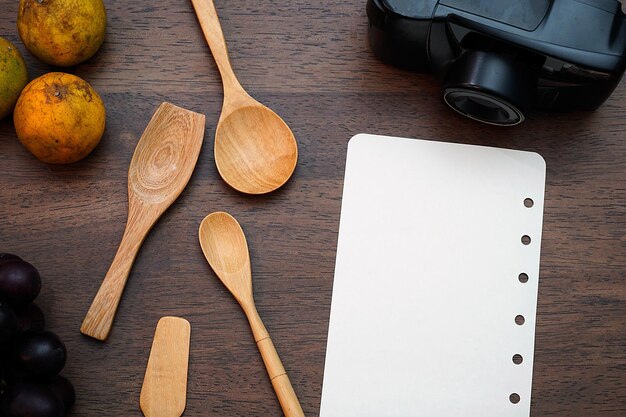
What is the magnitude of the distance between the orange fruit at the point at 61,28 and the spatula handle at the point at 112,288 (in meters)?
0.18

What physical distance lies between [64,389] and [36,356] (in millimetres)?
54

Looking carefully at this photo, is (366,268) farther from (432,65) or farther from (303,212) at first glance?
(432,65)

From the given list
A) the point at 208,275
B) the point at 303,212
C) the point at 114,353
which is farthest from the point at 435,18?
the point at 114,353

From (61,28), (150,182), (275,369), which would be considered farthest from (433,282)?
(61,28)

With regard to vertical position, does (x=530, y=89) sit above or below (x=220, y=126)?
above

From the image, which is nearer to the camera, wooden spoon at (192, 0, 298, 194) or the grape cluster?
the grape cluster

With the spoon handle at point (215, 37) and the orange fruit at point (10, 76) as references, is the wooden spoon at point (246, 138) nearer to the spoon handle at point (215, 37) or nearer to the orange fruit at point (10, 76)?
the spoon handle at point (215, 37)

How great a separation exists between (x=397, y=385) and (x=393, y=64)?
1.05 ft

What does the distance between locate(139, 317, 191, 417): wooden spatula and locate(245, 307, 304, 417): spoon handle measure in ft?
0.22

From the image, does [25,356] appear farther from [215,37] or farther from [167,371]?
[215,37]

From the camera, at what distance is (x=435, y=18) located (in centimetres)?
63

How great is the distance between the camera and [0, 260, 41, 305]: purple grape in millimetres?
585

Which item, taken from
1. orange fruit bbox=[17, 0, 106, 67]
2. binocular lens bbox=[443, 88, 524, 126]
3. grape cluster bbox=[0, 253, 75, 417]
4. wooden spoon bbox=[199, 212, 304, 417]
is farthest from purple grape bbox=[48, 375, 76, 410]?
binocular lens bbox=[443, 88, 524, 126]

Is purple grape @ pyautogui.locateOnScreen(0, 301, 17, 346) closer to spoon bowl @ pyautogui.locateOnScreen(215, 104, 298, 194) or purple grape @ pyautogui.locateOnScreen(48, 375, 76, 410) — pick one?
purple grape @ pyautogui.locateOnScreen(48, 375, 76, 410)
